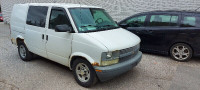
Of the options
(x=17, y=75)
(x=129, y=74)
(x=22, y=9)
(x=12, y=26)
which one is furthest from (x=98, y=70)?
(x=12, y=26)

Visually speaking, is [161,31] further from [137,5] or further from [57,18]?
[137,5]

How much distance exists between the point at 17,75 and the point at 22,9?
6.96 feet

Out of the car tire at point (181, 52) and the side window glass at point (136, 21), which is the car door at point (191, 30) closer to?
the car tire at point (181, 52)

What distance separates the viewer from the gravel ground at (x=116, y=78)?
3.64m

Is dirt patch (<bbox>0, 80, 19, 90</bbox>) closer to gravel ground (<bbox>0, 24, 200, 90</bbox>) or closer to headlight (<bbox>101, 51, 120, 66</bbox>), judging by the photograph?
gravel ground (<bbox>0, 24, 200, 90</bbox>)

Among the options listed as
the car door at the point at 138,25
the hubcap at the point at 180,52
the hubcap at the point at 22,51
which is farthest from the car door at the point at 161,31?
the hubcap at the point at 22,51

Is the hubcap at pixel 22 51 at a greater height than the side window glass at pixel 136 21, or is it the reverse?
the side window glass at pixel 136 21

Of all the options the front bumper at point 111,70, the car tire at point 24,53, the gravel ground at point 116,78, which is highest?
the front bumper at point 111,70

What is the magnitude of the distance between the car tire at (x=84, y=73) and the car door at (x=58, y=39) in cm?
34

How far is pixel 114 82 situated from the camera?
12.6ft

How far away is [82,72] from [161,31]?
3351 mm

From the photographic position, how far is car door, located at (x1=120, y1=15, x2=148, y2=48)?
19.5 ft

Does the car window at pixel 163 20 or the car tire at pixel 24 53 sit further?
the car window at pixel 163 20

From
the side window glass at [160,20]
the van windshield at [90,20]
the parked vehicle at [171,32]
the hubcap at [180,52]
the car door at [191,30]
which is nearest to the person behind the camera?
the van windshield at [90,20]
